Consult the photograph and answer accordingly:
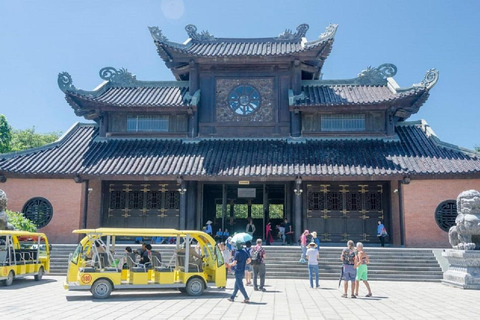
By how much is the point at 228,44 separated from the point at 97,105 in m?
7.54

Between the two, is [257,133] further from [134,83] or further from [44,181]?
[44,181]

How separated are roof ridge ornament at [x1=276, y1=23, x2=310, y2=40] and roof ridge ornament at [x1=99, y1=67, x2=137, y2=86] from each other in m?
7.91

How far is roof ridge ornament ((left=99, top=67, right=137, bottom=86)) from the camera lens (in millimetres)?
23375

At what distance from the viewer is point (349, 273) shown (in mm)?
11047

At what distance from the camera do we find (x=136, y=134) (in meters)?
21.4

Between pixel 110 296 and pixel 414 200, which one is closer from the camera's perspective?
pixel 110 296

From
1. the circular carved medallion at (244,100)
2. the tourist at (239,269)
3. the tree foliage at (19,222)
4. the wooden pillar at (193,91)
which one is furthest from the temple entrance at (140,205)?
the tourist at (239,269)

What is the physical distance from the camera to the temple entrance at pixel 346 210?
64.7ft

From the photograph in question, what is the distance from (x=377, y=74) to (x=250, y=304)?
52.3ft

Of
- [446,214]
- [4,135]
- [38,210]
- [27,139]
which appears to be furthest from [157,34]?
[27,139]

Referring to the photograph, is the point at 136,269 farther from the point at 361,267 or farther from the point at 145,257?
the point at 361,267

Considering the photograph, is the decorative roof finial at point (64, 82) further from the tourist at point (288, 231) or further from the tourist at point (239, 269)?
the tourist at point (239, 269)

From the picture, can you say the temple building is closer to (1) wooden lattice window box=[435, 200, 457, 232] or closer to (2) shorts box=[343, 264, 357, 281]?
(1) wooden lattice window box=[435, 200, 457, 232]

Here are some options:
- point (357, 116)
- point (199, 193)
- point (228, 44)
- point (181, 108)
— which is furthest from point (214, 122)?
point (357, 116)
